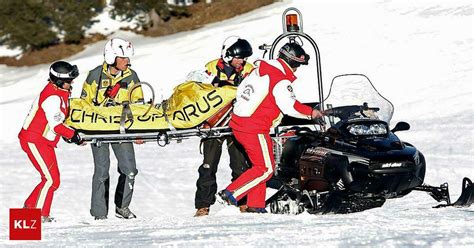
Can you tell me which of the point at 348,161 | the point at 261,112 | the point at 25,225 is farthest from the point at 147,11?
the point at 25,225

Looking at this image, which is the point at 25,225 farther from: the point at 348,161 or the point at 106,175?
the point at 348,161

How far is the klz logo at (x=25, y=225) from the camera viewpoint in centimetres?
773

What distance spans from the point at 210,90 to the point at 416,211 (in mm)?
2406

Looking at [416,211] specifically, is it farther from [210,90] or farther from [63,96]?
[63,96]

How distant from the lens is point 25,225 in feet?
26.1

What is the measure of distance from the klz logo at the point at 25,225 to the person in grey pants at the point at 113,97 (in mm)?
1764

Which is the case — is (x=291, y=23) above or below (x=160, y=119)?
above

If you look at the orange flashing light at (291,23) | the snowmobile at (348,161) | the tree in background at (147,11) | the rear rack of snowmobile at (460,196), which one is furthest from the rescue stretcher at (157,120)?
the tree in background at (147,11)

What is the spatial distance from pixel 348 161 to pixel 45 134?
3053mm

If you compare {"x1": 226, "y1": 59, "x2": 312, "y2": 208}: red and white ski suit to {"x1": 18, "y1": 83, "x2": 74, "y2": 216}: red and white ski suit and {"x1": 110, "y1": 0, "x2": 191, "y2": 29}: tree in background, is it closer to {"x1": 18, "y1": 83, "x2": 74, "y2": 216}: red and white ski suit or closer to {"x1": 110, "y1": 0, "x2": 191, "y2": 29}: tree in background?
{"x1": 18, "y1": 83, "x2": 74, "y2": 216}: red and white ski suit

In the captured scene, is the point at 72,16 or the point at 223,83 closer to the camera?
the point at 223,83

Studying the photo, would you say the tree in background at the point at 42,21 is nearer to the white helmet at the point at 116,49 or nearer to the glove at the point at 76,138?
the white helmet at the point at 116,49

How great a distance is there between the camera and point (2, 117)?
18.9 m

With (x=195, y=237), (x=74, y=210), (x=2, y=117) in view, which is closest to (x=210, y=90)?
(x=195, y=237)
